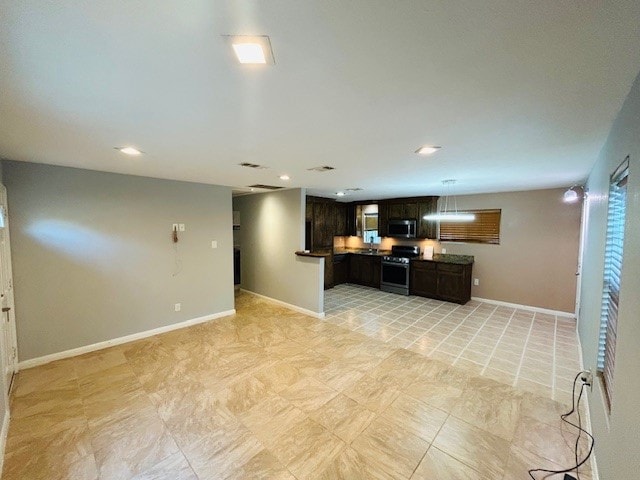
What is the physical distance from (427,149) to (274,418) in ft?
9.14

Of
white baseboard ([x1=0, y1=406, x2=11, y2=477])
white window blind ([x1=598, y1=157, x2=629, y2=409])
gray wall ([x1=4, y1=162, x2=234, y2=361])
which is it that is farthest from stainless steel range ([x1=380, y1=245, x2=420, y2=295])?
white baseboard ([x1=0, y1=406, x2=11, y2=477])

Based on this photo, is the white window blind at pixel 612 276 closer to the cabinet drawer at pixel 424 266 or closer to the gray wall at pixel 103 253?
the cabinet drawer at pixel 424 266

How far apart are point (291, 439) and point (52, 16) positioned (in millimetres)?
2721

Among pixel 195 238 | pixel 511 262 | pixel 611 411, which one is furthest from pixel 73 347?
pixel 511 262

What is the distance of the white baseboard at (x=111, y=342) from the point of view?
313 centimetres

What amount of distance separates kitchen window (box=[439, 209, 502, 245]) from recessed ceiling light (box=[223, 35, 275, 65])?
5958mm

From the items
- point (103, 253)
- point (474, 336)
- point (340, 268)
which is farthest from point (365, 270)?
point (103, 253)

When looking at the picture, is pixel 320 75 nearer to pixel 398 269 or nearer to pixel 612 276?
pixel 612 276

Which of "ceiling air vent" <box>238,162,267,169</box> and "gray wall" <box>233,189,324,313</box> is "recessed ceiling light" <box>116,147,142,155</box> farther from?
"gray wall" <box>233,189,324,313</box>

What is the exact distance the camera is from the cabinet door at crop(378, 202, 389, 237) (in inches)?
276

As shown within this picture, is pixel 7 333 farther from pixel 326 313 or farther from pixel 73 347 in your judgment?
pixel 326 313

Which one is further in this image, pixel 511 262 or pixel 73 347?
pixel 511 262

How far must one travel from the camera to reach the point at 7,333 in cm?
273

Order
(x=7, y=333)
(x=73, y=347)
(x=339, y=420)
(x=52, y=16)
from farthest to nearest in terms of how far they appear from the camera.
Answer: (x=73, y=347), (x=7, y=333), (x=339, y=420), (x=52, y=16)
